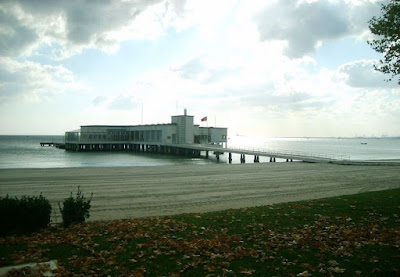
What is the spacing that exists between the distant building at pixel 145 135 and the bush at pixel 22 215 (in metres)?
73.0

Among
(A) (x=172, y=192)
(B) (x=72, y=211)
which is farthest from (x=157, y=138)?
(B) (x=72, y=211)

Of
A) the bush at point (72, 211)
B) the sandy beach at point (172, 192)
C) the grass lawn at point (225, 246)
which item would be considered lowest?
the sandy beach at point (172, 192)

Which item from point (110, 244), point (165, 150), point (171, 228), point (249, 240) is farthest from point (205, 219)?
point (165, 150)

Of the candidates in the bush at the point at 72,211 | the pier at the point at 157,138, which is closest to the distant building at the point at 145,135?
the pier at the point at 157,138

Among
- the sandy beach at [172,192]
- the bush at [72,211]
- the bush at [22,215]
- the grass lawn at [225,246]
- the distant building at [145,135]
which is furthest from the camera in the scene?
the distant building at [145,135]

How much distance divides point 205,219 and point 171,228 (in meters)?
1.57

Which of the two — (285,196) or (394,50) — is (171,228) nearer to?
(285,196)

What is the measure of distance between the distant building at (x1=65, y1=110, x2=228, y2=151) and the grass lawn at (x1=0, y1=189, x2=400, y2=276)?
72895mm

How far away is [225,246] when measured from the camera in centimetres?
731

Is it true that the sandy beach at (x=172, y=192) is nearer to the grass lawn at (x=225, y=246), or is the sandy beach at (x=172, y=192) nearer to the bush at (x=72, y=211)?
the bush at (x=72, y=211)

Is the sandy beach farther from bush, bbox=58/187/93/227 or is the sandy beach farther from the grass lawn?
the grass lawn

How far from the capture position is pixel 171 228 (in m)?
9.13

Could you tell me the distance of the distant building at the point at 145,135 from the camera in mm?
84000

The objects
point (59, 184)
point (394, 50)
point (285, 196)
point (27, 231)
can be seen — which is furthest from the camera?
point (59, 184)
